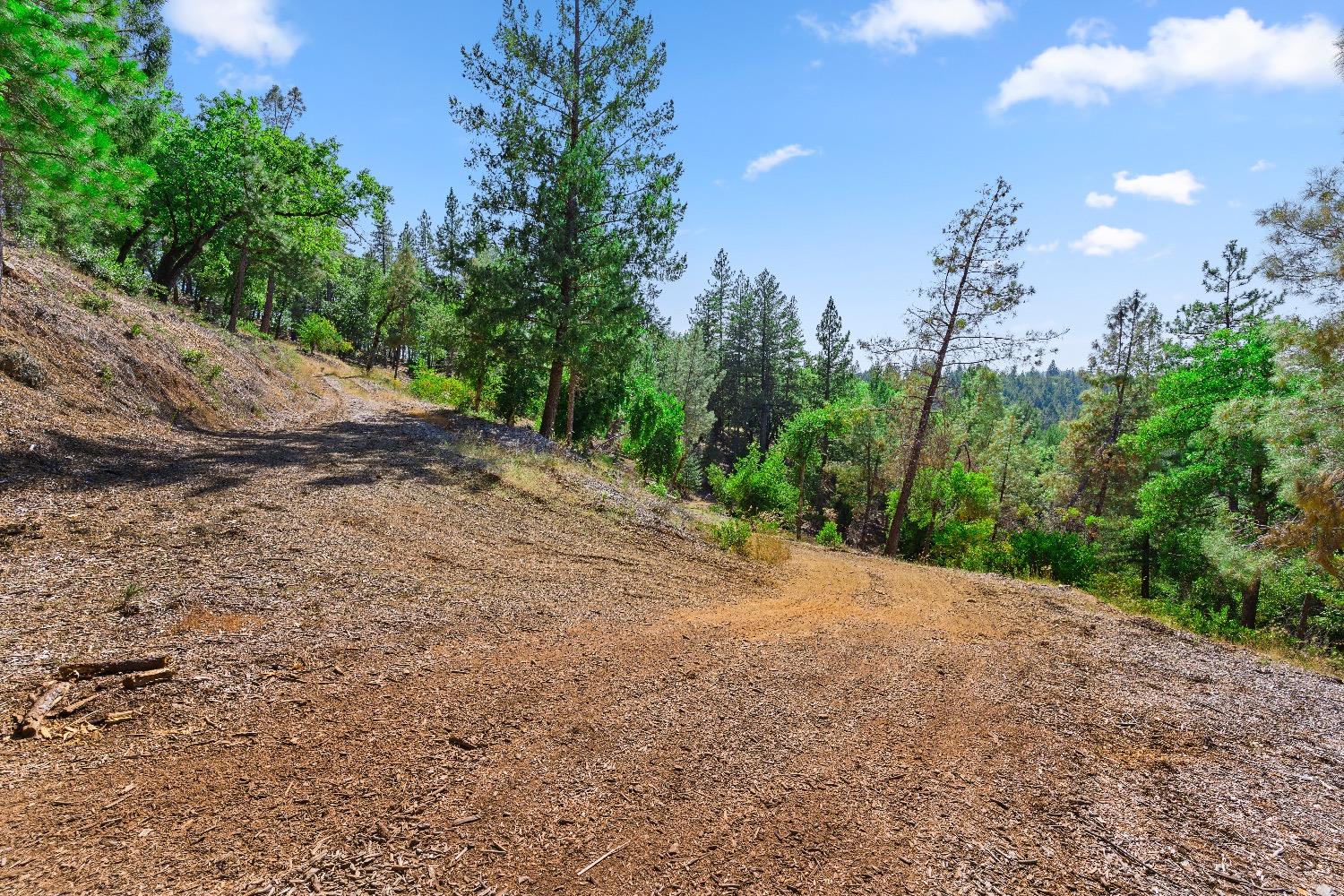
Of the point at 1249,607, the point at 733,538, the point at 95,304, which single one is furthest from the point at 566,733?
the point at 1249,607

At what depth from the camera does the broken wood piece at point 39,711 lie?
310 centimetres

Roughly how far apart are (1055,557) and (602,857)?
14940 millimetres

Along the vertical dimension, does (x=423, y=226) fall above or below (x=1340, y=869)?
above

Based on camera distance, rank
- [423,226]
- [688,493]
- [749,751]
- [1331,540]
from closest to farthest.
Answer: [749,751] < [1331,540] < [688,493] < [423,226]

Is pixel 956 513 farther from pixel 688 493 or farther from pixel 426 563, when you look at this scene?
pixel 426 563

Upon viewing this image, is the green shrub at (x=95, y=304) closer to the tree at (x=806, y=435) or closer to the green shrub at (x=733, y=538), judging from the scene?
the green shrub at (x=733, y=538)

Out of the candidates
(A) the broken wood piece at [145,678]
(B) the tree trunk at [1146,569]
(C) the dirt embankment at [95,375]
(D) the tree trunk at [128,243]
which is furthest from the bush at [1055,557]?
(D) the tree trunk at [128,243]

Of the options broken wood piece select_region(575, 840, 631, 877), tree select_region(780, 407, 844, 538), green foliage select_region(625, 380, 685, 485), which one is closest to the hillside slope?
broken wood piece select_region(575, 840, 631, 877)

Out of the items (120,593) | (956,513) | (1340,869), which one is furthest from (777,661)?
(956,513)

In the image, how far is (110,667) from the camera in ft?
11.9

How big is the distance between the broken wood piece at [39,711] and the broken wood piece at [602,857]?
9.96ft

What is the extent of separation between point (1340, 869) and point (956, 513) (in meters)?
21.4

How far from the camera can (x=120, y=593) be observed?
4445mm

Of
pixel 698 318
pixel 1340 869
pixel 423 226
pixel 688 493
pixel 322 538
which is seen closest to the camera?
pixel 1340 869
